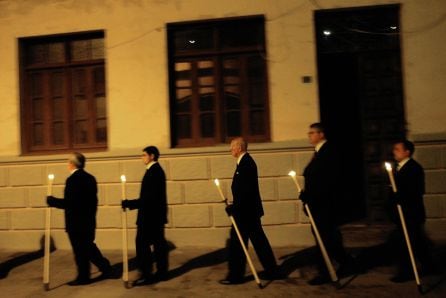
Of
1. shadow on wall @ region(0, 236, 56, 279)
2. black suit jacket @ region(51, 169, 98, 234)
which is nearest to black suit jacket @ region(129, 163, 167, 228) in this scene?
black suit jacket @ region(51, 169, 98, 234)

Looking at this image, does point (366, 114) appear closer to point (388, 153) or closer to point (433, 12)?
point (388, 153)

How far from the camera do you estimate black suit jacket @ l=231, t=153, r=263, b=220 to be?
610cm

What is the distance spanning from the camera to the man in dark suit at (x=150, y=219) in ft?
20.9

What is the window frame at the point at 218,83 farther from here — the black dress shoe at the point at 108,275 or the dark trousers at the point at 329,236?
the dark trousers at the point at 329,236

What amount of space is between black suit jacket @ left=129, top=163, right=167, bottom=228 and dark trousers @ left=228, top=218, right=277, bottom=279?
103cm

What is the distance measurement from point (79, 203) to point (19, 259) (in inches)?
105

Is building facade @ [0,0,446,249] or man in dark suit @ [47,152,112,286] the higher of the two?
building facade @ [0,0,446,249]

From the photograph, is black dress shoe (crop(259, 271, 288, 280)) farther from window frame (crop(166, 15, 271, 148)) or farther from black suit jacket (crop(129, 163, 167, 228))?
window frame (crop(166, 15, 271, 148))

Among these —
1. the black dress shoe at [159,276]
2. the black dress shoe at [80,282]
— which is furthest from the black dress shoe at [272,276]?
the black dress shoe at [80,282]

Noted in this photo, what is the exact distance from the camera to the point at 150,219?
6.40 meters

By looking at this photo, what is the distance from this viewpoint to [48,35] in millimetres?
9023

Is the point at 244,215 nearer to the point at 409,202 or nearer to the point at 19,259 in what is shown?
the point at 409,202

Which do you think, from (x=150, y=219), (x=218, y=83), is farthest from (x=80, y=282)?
(x=218, y=83)

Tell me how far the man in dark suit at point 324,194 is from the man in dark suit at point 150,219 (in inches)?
73.4
